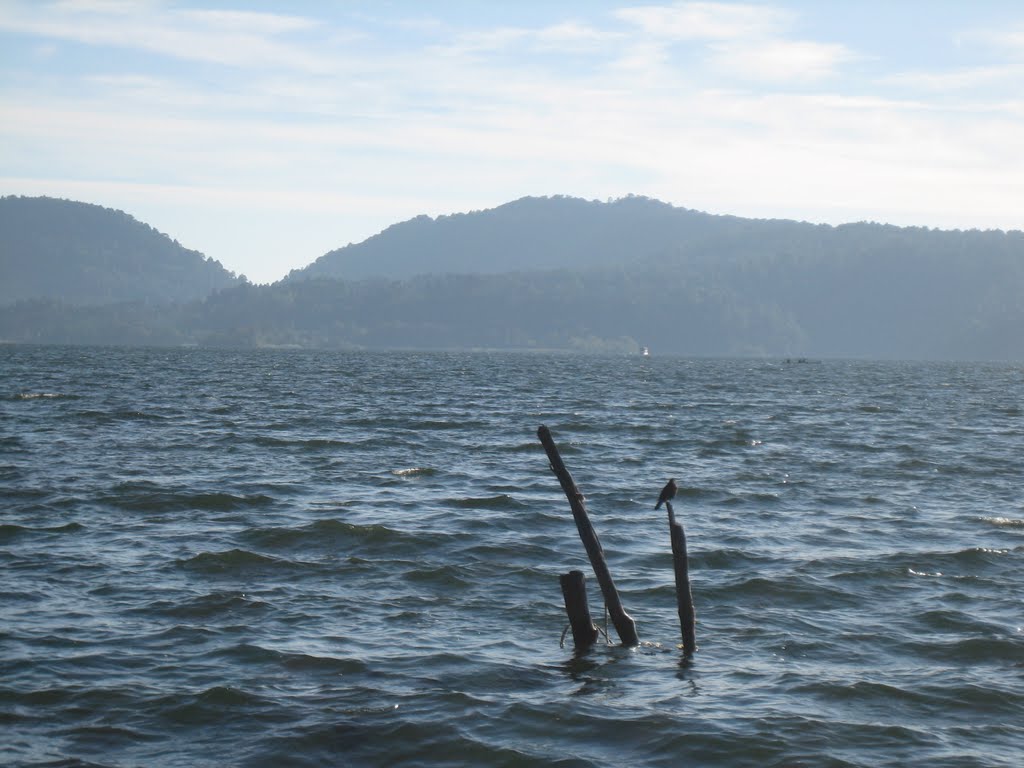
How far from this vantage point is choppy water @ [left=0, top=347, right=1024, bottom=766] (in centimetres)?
1309

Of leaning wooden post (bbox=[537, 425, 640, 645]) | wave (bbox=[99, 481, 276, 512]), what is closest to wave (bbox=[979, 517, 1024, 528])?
leaning wooden post (bbox=[537, 425, 640, 645])

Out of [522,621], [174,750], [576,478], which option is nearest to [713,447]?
[576,478]

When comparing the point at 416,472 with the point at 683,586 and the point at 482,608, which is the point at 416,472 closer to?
the point at 482,608

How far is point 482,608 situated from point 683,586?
432 cm

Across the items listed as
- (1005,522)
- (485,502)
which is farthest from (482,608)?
(1005,522)

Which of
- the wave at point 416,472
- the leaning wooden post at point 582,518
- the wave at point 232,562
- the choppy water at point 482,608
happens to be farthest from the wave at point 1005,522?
the wave at point 232,562

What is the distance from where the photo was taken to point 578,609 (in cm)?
1586

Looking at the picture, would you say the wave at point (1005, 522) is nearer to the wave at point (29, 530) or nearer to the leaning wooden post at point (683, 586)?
the leaning wooden post at point (683, 586)

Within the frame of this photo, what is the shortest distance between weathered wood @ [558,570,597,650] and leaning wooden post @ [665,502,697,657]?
1.25 metres

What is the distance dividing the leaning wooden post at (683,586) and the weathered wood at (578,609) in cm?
125

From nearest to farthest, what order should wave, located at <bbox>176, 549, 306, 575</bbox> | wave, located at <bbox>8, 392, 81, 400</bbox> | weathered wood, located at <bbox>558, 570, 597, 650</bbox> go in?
weathered wood, located at <bbox>558, 570, 597, 650</bbox> < wave, located at <bbox>176, 549, 306, 575</bbox> < wave, located at <bbox>8, 392, 81, 400</bbox>

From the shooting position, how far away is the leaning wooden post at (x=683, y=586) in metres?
15.0

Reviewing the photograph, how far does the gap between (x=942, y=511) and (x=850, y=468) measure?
866cm

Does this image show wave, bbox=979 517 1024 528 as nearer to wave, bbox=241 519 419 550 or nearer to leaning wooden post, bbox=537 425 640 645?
wave, bbox=241 519 419 550
